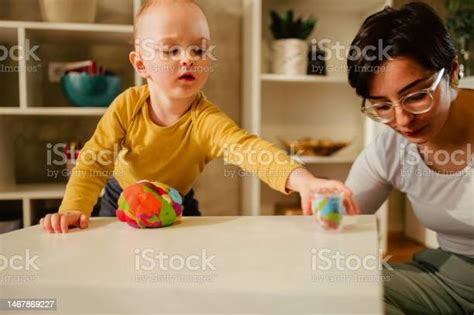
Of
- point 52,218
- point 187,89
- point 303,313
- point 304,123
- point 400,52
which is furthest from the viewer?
point 304,123

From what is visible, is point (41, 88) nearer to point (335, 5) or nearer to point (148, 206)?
point (335, 5)

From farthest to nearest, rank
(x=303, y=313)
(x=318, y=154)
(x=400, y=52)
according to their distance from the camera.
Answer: (x=318, y=154) → (x=400, y=52) → (x=303, y=313)

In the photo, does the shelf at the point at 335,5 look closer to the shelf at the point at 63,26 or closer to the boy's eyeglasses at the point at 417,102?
the shelf at the point at 63,26

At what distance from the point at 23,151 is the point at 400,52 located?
180 centimetres

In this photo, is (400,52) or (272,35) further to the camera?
(272,35)

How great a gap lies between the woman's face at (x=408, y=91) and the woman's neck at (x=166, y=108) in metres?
0.41

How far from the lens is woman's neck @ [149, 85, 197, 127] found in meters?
1.00

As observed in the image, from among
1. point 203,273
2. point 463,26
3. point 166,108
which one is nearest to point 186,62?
point 166,108

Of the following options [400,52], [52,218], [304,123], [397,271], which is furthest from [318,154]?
[52,218]

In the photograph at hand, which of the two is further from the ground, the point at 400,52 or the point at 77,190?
A: the point at 400,52

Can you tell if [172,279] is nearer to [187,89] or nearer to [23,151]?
[187,89]

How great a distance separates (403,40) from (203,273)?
581 millimetres

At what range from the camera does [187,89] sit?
2.99 ft

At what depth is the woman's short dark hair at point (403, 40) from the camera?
0.78m
